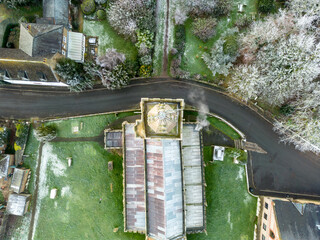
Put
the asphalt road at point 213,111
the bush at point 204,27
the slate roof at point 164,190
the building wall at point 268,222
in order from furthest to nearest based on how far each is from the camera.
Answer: the asphalt road at point 213,111, the bush at point 204,27, the building wall at point 268,222, the slate roof at point 164,190

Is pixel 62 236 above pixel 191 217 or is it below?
below

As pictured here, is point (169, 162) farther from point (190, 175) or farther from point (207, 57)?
point (207, 57)

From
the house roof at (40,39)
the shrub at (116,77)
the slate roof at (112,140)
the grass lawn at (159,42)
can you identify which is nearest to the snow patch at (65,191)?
the slate roof at (112,140)

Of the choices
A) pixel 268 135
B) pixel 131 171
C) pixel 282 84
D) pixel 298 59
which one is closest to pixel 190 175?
pixel 131 171

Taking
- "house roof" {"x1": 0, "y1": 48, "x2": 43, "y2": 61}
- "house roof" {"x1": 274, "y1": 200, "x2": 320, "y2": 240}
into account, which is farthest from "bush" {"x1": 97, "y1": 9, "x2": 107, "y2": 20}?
"house roof" {"x1": 274, "y1": 200, "x2": 320, "y2": 240}

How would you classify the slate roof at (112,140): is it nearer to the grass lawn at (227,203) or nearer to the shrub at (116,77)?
the shrub at (116,77)

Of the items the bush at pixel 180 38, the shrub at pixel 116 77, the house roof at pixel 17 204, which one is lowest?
the house roof at pixel 17 204

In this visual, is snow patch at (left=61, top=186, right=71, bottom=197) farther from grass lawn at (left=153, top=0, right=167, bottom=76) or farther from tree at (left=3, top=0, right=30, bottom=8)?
tree at (left=3, top=0, right=30, bottom=8)
